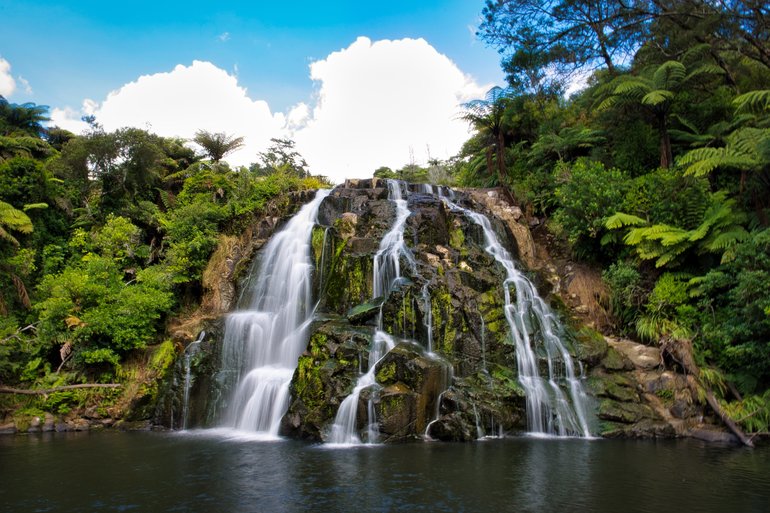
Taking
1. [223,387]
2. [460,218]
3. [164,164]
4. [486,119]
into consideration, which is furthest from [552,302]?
[164,164]

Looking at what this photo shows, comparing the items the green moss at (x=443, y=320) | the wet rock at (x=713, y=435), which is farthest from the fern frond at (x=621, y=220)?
the wet rock at (x=713, y=435)

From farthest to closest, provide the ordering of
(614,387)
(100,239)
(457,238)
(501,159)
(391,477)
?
(501,159) → (100,239) → (457,238) → (614,387) → (391,477)

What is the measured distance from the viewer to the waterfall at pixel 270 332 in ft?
35.9

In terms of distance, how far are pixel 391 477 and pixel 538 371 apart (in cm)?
562

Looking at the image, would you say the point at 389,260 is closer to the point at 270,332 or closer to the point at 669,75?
the point at 270,332

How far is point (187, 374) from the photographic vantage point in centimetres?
1190

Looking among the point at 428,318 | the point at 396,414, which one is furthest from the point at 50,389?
the point at 428,318

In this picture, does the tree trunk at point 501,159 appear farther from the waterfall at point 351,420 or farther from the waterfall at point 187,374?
the waterfall at point 187,374

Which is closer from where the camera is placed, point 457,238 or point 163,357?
point 163,357

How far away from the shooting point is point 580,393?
10.4 meters

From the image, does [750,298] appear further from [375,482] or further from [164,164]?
[164,164]

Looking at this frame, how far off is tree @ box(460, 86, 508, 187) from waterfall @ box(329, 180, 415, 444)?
466 cm

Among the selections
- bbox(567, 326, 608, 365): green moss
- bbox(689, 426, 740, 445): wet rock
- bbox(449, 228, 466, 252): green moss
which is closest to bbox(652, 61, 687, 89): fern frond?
bbox(449, 228, 466, 252): green moss

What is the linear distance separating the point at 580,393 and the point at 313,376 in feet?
19.9
